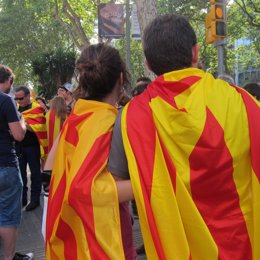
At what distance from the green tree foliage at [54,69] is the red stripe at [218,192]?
1179 cm

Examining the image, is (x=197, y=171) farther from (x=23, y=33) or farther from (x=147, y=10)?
(x=23, y=33)

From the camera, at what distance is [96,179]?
1588 mm

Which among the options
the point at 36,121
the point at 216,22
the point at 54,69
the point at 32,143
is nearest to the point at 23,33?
the point at 54,69

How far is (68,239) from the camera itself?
172 cm

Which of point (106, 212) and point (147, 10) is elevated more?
point (147, 10)

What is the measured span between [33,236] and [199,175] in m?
4.05

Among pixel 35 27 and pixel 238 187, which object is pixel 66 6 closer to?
pixel 35 27

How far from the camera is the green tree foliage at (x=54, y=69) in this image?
13079 mm

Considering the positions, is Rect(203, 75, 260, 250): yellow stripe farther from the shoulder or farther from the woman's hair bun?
the shoulder

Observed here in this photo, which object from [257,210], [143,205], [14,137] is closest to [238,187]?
[257,210]

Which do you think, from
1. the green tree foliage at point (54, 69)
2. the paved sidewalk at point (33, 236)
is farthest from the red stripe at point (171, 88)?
the green tree foliage at point (54, 69)

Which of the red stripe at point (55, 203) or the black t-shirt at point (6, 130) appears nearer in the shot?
the red stripe at point (55, 203)

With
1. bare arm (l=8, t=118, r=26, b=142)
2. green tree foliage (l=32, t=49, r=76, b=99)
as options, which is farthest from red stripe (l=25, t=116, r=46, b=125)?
green tree foliage (l=32, t=49, r=76, b=99)

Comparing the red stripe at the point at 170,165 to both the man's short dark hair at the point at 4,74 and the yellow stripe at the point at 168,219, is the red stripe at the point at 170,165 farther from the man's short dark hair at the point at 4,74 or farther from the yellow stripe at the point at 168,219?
the man's short dark hair at the point at 4,74
